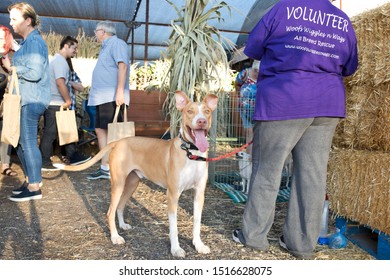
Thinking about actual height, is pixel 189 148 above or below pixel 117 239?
above

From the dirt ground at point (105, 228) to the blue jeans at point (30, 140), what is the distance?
376 mm

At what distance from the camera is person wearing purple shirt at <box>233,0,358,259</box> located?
280 centimetres

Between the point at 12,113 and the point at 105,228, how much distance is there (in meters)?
1.59

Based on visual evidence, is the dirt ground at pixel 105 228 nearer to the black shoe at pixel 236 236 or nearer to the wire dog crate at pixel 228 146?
the black shoe at pixel 236 236

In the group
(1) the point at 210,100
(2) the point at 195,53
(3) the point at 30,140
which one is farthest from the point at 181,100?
(3) the point at 30,140

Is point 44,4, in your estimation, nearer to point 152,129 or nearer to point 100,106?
point 152,129

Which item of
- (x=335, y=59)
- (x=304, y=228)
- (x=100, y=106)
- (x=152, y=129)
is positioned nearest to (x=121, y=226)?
(x=304, y=228)

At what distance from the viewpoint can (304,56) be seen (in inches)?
110

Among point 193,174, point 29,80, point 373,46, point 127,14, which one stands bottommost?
point 193,174

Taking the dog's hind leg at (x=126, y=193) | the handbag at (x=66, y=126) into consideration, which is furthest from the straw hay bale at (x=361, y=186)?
the handbag at (x=66, y=126)

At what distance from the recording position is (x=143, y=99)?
25.1 ft

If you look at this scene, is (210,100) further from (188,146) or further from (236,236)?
(236,236)

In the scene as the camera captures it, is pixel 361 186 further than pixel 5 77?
No

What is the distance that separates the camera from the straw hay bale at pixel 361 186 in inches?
118
